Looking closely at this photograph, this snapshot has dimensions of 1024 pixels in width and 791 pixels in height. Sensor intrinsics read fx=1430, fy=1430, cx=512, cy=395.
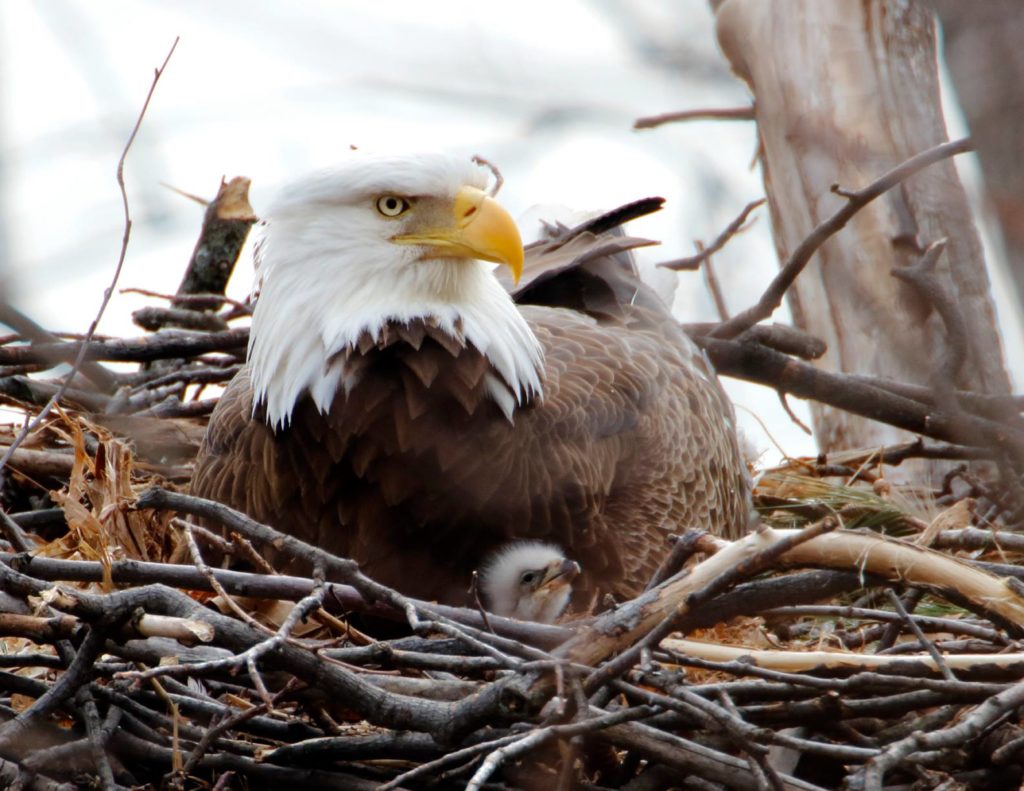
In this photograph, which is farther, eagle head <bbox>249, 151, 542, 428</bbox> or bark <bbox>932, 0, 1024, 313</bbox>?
eagle head <bbox>249, 151, 542, 428</bbox>

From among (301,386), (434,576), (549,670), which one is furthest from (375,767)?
(301,386)

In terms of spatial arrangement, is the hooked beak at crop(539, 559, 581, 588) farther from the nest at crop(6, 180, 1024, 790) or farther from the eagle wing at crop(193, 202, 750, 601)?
the nest at crop(6, 180, 1024, 790)

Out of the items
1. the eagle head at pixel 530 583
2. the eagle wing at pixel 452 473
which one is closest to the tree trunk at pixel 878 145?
the eagle wing at pixel 452 473

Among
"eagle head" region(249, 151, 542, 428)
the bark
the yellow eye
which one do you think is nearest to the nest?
"eagle head" region(249, 151, 542, 428)

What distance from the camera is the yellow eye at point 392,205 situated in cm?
399

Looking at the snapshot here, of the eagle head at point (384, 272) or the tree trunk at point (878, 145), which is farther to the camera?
the tree trunk at point (878, 145)

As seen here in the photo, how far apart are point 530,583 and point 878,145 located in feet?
7.45

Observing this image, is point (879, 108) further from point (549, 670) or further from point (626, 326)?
point (549, 670)

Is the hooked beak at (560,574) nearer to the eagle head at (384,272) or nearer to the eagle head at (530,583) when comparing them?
the eagle head at (530,583)

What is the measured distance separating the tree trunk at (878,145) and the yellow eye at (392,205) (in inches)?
65.7

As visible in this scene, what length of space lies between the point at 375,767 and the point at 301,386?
1306 millimetres

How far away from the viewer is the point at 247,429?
4188 millimetres

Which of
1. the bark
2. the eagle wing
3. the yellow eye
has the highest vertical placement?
the yellow eye

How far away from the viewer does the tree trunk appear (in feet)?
17.1
